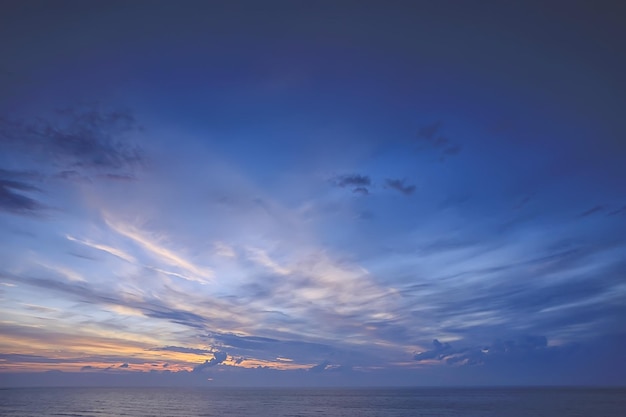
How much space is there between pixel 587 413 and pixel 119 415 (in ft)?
400

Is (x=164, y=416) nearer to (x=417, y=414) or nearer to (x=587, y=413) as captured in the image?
(x=417, y=414)

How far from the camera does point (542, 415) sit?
111m

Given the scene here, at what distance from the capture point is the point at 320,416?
367ft

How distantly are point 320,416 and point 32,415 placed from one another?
236 ft

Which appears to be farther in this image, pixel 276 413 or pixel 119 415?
pixel 276 413

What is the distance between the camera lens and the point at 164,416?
110125 mm

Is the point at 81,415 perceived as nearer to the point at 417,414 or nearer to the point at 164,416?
the point at 164,416

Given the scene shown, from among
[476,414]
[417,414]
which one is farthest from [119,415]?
[476,414]

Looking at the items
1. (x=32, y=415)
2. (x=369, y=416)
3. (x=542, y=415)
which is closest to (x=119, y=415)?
(x=32, y=415)

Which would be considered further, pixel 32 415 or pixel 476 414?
pixel 476 414

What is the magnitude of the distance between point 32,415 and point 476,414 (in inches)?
4502

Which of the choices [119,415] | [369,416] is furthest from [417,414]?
[119,415]

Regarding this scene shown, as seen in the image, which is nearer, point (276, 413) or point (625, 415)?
point (625, 415)

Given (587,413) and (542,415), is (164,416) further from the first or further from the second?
(587,413)
